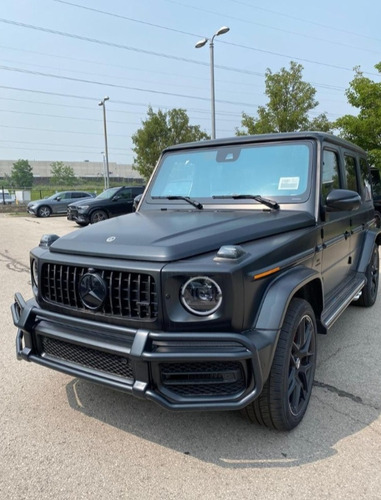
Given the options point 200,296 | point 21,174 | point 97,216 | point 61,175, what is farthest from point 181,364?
point 61,175

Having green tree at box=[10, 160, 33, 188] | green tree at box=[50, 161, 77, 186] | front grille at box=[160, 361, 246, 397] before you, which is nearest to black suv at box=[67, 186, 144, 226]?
front grille at box=[160, 361, 246, 397]

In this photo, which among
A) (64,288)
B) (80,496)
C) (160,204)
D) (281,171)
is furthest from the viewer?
(160,204)

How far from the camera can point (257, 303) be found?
226 cm

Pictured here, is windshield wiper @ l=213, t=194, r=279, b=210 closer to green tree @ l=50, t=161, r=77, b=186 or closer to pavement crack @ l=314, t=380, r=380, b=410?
pavement crack @ l=314, t=380, r=380, b=410

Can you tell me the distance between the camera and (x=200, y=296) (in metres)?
2.17

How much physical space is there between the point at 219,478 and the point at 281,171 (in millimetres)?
2260

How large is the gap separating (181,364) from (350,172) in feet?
10.5

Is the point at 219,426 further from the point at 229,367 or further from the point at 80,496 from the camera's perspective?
the point at 80,496

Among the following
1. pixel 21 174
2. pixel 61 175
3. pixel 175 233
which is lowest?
pixel 175 233

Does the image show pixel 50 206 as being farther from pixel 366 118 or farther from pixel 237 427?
pixel 237 427

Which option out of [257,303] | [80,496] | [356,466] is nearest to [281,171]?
[257,303]

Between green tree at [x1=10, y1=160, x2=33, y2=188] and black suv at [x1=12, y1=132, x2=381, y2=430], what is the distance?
83.1 m

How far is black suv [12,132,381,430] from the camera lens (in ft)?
6.98

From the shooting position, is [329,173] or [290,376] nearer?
[290,376]
